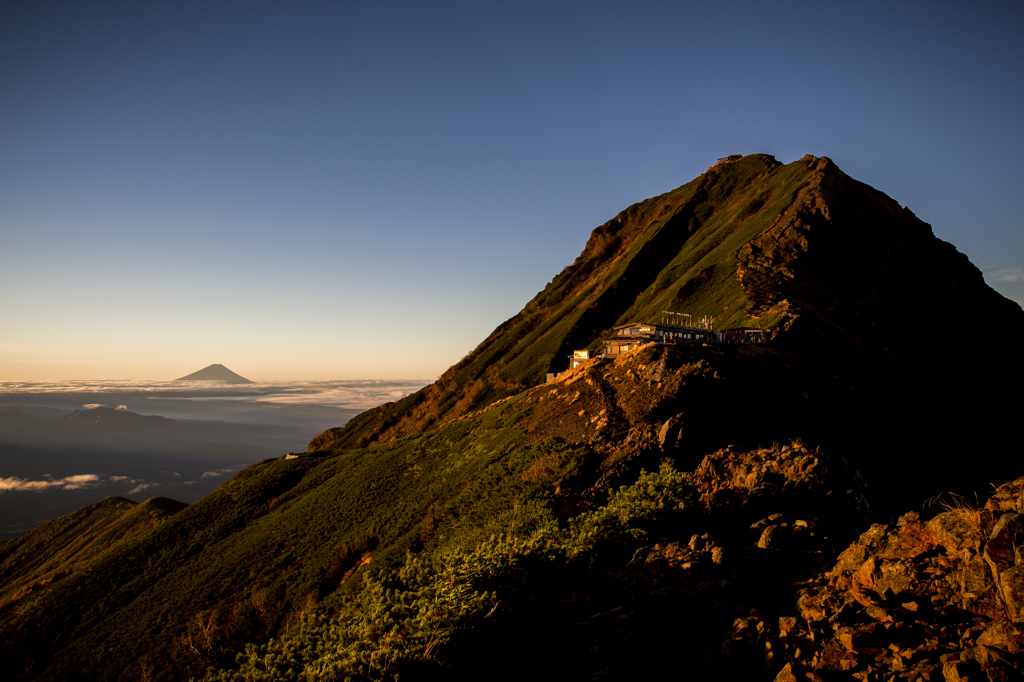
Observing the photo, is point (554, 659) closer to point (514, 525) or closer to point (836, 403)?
point (514, 525)

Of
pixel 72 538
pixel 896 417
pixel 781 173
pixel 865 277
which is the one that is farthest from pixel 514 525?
pixel 781 173

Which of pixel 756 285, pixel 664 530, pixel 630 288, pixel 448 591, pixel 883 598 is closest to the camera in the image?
pixel 883 598

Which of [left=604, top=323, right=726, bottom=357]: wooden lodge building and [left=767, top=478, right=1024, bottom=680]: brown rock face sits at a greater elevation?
[left=604, top=323, right=726, bottom=357]: wooden lodge building

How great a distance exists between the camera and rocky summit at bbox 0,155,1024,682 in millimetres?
9828

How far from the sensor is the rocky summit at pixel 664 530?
32.2ft

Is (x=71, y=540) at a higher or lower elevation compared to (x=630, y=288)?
lower

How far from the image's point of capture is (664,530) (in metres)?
18.0

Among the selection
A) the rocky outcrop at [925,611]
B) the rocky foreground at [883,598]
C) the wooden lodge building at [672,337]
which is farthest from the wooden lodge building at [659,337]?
the rocky outcrop at [925,611]

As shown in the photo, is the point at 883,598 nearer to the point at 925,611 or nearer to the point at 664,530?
the point at 925,611

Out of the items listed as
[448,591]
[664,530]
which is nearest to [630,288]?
[664,530]

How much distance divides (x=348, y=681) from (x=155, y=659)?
21586mm

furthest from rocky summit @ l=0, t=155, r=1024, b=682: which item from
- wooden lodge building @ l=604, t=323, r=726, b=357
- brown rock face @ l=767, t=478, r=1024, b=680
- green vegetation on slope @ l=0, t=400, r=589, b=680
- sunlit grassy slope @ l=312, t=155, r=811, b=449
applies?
sunlit grassy slope @ l=312, t=155, r=811, b=449

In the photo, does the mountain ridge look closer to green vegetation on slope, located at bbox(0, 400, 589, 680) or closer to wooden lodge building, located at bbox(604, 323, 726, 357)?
wooden lodge building, located at bbox(604, 323, 726, 357)

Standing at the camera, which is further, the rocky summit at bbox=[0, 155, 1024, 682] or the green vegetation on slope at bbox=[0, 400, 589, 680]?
the green vegetation on slope at bbox=[0, 400, 589, 680]
